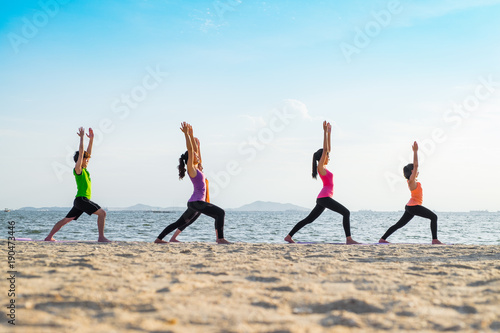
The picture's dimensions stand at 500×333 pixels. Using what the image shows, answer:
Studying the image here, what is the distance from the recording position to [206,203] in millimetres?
7953

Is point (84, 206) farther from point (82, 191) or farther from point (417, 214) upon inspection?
point (417, 214)

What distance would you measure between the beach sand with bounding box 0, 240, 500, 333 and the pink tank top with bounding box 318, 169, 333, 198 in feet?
10.4

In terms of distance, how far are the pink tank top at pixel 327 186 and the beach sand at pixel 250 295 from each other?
317cm

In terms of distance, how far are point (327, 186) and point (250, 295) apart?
17.7 feet

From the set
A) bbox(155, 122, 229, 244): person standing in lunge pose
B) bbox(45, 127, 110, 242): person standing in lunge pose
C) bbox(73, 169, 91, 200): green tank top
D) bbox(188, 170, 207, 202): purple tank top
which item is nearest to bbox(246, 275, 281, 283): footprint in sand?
bbox(155, 122, 229, 244): person standing in lunge pose

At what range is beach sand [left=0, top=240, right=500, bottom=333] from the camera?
2725 mm

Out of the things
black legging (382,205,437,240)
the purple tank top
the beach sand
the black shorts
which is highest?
the purple tank top

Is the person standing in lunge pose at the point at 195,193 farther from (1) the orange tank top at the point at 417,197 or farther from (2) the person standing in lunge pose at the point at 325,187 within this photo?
(1) the orange tank top at the point at 417,197

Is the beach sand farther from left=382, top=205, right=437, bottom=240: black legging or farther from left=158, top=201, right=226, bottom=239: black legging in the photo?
left=382, top=205, right=437, bottom=240: black legging

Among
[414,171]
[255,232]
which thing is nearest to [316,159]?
[414,171]

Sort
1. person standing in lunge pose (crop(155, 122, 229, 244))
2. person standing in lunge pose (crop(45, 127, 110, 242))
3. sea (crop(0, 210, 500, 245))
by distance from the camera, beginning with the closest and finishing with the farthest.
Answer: person standing in lunge pose (crop(155, 122, 229, 244)) → person standing in lunge pose (crop(45, 127, 110, 242)) → sea (crop(0, 210, 500, 245))

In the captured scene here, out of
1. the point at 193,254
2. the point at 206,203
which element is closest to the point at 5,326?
the point at 193,254

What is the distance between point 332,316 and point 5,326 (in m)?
2.10

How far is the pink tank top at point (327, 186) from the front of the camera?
852cm
